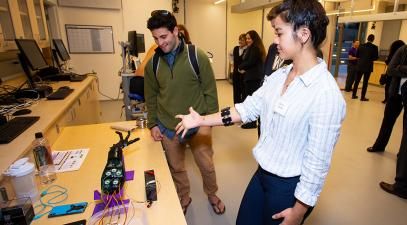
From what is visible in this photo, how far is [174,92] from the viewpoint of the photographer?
1654 millimetres

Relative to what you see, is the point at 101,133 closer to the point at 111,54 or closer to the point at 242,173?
the point at 242,173

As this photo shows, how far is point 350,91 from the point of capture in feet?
21.5

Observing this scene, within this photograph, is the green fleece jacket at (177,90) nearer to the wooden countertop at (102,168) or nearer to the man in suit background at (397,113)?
the wooden countertop at (102,168)

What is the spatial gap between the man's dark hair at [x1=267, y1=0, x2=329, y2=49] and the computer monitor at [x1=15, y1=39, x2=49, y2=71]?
93.3 inches

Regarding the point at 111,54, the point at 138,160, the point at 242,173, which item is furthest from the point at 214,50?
the point at 138,160

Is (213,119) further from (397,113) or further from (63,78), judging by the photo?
(63,78)

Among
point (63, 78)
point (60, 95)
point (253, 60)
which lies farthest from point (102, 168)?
point (253, 60)

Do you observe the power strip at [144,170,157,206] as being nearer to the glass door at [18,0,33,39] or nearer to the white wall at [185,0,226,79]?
the glass door at [18,0,33,39]

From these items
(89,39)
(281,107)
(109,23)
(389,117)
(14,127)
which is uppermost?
(109,23)

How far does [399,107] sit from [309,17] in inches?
107

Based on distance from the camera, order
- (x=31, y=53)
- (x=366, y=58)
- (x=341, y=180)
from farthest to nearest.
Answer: (x=366, y=58) < (x=341, y=180) < (x=31, y=53)

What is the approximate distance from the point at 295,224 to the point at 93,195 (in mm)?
840

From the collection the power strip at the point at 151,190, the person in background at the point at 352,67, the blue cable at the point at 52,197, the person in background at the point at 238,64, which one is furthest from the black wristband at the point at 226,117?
the person in background at the point at 352,67

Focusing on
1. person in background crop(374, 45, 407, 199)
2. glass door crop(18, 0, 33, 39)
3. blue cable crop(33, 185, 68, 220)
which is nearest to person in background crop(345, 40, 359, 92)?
person in background crop(374, 45, 407, 199)
